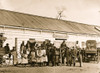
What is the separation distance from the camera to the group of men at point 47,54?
15203mm

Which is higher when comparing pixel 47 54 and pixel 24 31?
pixel 24 31

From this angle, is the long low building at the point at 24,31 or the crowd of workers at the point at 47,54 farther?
the long low building at the point at 24,31

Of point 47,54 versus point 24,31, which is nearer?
point 47,54

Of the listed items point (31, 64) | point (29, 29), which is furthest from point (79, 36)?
point (31, 64)

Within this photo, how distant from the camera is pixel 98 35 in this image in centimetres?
3047

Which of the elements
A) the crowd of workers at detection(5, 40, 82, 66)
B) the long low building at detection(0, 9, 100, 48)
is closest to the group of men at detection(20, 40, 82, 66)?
the crowd of workers at detection(5, 40, 82, 66)

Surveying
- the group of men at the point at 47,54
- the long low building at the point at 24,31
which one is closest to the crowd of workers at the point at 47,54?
the group of men at the point at 47,54

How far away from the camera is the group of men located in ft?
49.9

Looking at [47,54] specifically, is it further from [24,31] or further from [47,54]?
[24,31]

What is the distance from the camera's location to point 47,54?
1566cm

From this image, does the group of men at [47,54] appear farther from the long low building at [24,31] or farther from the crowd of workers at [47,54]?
the long low building at [24,31]

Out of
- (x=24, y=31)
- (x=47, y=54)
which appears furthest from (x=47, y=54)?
(x=24, y=31)

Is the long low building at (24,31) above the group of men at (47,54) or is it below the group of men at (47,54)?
above

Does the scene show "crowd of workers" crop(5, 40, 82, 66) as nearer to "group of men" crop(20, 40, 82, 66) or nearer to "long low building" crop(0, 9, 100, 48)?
"group of men" crop(20, 40, 82, 66)
